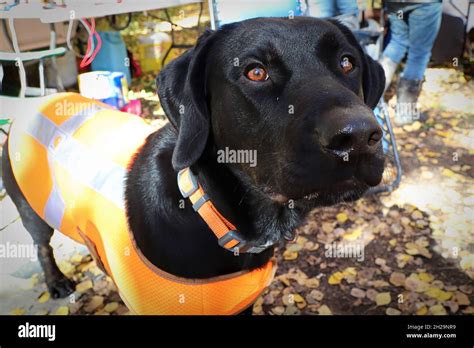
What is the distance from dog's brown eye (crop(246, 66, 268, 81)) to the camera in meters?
1.10

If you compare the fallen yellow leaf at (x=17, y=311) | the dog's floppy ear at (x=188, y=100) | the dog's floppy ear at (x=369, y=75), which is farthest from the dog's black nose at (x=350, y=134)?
the fallen yellow leaf at (x=17, y=311)

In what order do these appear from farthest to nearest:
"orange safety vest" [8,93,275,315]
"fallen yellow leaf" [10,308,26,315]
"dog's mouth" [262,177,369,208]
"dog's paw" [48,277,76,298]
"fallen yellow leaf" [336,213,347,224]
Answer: "fallen yellow leaf" [336,213,347,224] < "dog's paw" [48,277,76,298] < "fallen yellow leaf" [10,308,26,315] < "orange safety vest" [8,93,275,315] < "dog's mouth" [262,177,369,208]

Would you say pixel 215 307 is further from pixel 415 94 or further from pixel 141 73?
pixel 415 94

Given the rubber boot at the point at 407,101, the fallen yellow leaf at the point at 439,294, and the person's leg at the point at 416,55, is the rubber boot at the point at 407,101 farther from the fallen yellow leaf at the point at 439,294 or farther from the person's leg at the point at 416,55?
the fallen yellow leaf at the point at 439,294

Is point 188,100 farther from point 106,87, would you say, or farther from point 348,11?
point 348,11

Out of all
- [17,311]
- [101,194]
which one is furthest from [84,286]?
[101,194]

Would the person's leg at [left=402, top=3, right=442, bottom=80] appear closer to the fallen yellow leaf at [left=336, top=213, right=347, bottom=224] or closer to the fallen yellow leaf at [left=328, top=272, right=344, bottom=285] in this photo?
the fallen yellow leaf at [left=336, top=213, right=347, bottom=224]

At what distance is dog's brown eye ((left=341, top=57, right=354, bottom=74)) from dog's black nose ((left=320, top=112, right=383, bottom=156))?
36cm

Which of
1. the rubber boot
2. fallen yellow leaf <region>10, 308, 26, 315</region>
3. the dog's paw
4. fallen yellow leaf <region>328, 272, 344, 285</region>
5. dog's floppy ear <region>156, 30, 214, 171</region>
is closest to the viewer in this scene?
dog's floppy ear <region>156, 30, 214, 171</region>

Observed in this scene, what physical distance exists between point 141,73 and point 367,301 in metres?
1.35

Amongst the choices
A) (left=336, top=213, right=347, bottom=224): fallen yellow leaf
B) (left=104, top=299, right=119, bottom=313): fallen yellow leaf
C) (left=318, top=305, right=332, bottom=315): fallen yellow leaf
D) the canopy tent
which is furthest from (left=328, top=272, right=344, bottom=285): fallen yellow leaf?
the canopy tent

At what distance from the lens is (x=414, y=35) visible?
1.79m

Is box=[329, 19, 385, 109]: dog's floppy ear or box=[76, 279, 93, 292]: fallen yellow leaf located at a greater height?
box=[329, 19, 385, 109]: dog's floppy ear

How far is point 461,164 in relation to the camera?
1720 mm
